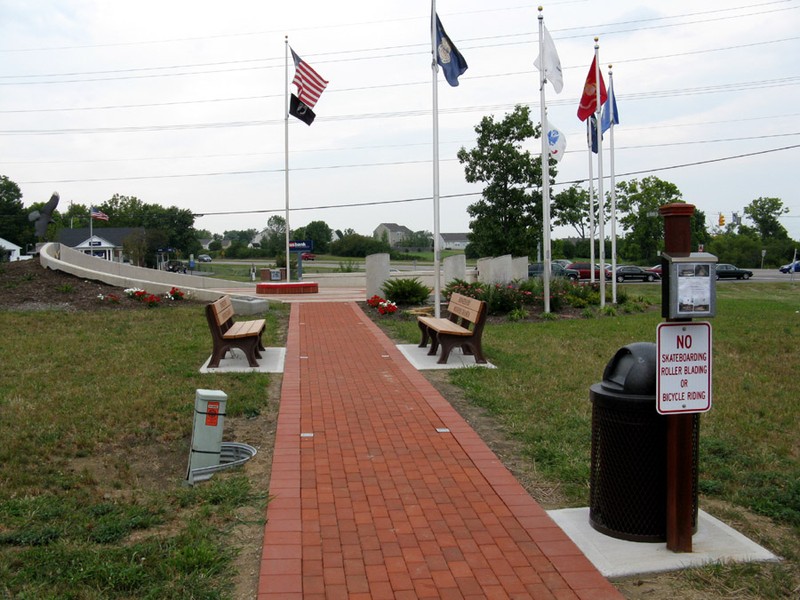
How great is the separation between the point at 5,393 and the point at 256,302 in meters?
10.8

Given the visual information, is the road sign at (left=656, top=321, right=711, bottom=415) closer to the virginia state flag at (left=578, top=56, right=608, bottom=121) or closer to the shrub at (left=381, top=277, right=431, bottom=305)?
the shrub at (left=381, top=277, right=431, bottom=305)

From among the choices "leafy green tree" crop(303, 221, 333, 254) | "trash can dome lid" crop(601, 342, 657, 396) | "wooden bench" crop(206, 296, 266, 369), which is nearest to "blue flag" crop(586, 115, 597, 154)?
"wooden bench" crop(206, 296, 266, 369)

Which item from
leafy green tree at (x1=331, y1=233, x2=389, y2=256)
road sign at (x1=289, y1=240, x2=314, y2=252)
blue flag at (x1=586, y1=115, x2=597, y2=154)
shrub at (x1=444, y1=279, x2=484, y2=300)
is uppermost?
blue flag at (x1=586, y1=115, x2=597, y2=154)

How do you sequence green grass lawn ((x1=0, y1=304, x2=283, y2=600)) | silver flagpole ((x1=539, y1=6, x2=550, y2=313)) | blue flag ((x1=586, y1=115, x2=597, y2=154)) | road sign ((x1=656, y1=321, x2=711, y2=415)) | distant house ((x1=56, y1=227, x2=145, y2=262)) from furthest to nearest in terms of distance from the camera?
distant house ((x1=56, y1=227, x2=145, y2=262)) < blue flag ((x1=586, y1=115, x2=597, y2=154)) < silver flagpole ((x1=539, y1=6, x2=550, y2=313)) < road sign ((x1=656, y1=321, x2=711, y2=415)) < green grass lawn ((x1=0, y1=304, x2=283, y2=600))

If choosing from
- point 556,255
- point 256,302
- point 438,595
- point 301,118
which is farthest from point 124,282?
point 556,255

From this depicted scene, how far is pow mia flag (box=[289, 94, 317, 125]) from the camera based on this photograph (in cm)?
2502

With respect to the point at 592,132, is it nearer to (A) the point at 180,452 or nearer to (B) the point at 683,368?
(A) the point at 180,452

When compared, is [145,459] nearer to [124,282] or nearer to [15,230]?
[124,282]

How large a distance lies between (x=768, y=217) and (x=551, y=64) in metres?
83.6

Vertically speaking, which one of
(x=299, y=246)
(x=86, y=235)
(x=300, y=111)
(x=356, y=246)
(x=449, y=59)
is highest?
(x=300, y=111)

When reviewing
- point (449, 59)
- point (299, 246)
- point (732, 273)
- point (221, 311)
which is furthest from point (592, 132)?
point (732, 273)

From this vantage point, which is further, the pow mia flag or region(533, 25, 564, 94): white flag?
the pow mia flag

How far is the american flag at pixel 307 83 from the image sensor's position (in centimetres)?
2347

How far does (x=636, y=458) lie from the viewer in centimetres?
450
